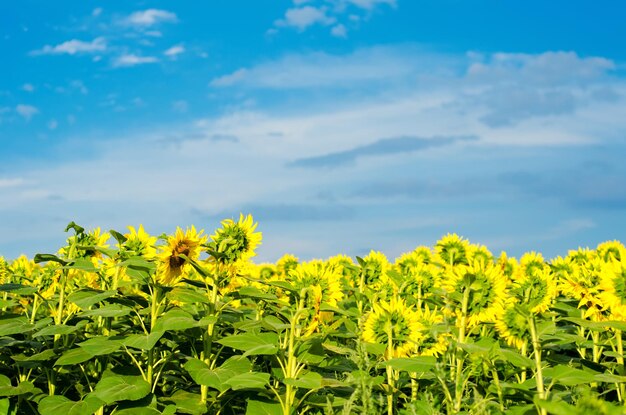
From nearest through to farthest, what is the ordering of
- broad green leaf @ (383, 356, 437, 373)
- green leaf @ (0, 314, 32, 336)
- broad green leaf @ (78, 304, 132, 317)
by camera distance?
broad green leaf @ (383, 356, 437, 373)
broad green leaf @ (78, 304, 132, 317)
green leaf @ (0, 314, 32, 336)

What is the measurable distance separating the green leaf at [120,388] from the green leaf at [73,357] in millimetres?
201

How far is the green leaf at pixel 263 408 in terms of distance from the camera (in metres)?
4.54

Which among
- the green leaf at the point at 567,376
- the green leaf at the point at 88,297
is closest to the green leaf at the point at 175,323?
the green leaf at the point at 88,297

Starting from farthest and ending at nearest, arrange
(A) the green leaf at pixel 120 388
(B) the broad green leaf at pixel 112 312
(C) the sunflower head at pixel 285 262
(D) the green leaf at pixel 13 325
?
(C) the sunflower head at pixel 285 262, (D) the green leaf at pixel 13 325, (B) the broad green leaf at pixel 112 312, (A) the green leaf at pixel 120 388

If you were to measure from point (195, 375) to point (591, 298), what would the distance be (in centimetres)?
343

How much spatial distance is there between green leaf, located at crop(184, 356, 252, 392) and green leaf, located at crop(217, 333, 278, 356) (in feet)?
0.29

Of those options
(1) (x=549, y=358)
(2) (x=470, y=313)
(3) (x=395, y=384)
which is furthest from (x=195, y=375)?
(1) (x=549, y=358)

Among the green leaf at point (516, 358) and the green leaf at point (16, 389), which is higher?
the green leaf at point (516, 358)

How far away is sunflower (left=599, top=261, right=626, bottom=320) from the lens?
16.4 feet

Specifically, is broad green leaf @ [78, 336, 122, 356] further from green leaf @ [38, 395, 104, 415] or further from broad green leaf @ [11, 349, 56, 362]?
broad green leaf @ [11, 349, 56, 362]

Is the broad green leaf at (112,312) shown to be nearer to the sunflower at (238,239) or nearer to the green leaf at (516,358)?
the sunflower at (238,239)

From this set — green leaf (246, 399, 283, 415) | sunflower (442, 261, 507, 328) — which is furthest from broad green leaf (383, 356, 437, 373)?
green leaf (246, 399, 283, 415)

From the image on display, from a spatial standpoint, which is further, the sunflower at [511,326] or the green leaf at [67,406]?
the sunflower at [511,326]

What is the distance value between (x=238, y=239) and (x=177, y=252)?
1.48ft
